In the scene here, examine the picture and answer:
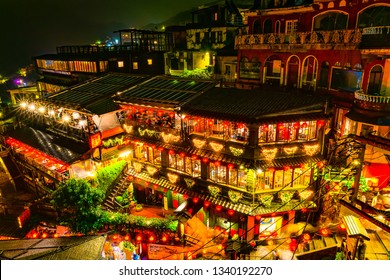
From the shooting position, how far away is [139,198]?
29703 millimetres

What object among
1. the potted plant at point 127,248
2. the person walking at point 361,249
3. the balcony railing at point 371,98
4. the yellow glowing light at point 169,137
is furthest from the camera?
the yellow glowing light at point 169,137

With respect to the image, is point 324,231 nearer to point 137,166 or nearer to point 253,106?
point 253,106

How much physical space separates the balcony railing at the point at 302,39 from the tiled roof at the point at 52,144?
18.5 metres

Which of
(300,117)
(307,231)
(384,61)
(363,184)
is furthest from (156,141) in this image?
(384,61)

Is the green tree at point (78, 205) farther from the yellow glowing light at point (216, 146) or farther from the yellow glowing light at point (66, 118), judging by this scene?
the yellow glowing light at point (216, 146)

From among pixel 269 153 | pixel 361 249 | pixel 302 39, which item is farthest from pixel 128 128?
pixel 361 249

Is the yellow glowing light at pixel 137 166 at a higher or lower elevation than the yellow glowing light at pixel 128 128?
lower

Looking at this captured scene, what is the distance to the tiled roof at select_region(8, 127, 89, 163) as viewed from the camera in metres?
25.6

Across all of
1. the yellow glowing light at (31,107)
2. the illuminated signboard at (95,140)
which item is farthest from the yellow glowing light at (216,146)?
the yellow glowing light at (31,107)

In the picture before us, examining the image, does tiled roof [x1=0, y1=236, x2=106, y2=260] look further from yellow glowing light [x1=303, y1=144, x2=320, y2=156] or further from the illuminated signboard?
yellow glowing light [x1=303, y1=144, x2=320, y2=156]

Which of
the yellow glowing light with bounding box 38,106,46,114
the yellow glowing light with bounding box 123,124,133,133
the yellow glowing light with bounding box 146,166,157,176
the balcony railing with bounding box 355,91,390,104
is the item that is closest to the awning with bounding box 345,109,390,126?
the balcony railing with bounding box 355,91,390,104

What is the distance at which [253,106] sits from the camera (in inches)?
835

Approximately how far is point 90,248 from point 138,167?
1490 cm

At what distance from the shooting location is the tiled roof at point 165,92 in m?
24.0
